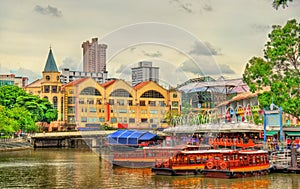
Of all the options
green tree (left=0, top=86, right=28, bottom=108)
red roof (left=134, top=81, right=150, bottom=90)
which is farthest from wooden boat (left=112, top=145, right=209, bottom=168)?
green tree (left=0, top=86, right=28, bottom=108)

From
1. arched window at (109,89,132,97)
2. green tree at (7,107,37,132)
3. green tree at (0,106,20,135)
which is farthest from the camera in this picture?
green tree at (7,107,37,132)

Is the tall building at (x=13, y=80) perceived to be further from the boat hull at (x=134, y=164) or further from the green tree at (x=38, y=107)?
the boat hull at (x=134, y=164)

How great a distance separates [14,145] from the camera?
7950 cm

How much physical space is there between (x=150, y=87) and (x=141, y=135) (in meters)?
20.0

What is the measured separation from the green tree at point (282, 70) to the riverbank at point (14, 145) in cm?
Result: 4184

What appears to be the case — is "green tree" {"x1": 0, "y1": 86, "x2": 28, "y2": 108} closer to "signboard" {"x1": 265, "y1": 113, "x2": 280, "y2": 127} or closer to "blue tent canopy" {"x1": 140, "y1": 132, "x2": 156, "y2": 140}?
"blue tent canopy" {"x1": 140, "y1": 132, "x2": 156, "y2": 140}

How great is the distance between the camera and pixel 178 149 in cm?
3198

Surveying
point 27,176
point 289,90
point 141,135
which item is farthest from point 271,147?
point 27,176

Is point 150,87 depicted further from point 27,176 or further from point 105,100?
point 27,176

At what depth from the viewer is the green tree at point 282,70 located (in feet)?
137

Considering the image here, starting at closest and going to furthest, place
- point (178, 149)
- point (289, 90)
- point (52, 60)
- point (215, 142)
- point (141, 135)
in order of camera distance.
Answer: point (178, 149) < point (289, 90) < point (141, 135) < point (215, 142) < point (52, 60)

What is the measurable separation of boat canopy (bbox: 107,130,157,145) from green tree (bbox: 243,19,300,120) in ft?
34.4

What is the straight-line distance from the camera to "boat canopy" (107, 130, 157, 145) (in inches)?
1792

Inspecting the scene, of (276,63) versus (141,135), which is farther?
(141,135)
